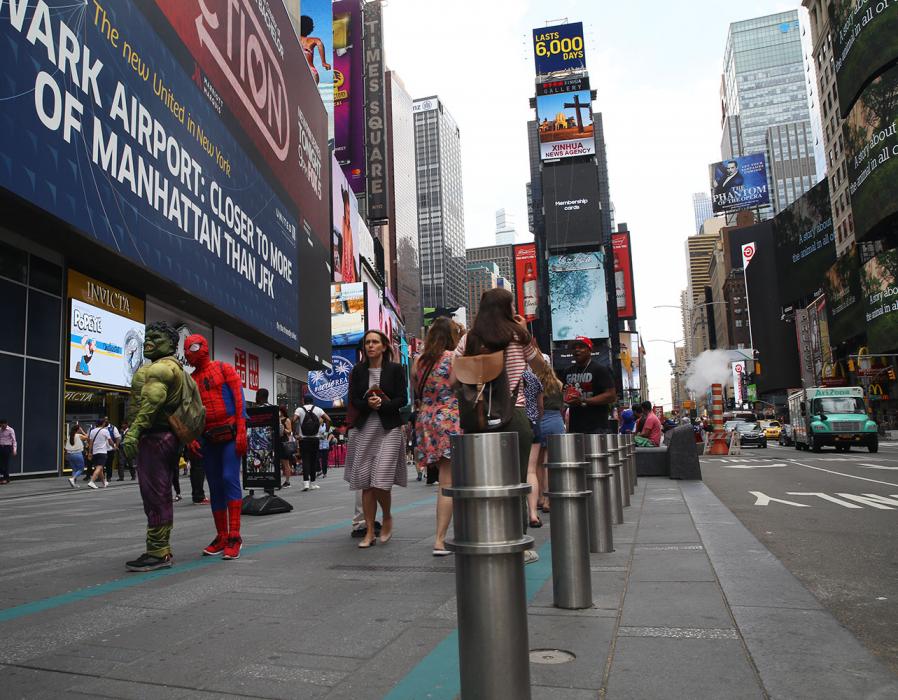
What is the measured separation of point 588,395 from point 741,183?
431 ft

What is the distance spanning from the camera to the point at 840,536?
5824 millimetres

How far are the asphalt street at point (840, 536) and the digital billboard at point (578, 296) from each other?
70.7 meters

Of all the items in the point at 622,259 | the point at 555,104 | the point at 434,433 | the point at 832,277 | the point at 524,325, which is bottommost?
the point at 434,433

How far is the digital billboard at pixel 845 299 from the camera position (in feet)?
199

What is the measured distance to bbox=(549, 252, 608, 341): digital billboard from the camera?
3263 inches

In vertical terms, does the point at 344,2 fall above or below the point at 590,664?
above

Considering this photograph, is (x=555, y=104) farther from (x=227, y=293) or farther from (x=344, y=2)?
(x=227, y=293)

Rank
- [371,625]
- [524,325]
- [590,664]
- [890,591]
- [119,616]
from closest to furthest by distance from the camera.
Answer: [590,664] < [371,625] < [119,616] < [890,591] < [524,325]

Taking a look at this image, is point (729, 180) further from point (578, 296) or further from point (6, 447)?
point (6, 447)

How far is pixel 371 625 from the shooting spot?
3178 mm

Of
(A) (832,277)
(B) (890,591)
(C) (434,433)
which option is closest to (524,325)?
(C) (434,433)

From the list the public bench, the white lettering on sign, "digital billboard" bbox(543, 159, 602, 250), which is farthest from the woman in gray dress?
"digital billboard" bbox(543, 159, 602, 250)

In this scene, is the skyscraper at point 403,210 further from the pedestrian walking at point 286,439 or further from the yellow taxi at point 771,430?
the pedestrian walking at point 286,439

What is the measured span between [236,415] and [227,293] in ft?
49.8
